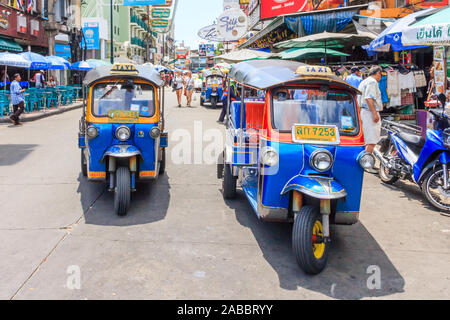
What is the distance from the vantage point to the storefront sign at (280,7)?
69.4 feet

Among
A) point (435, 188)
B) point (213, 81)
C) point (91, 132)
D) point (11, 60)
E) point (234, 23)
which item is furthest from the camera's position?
point (234, 23)

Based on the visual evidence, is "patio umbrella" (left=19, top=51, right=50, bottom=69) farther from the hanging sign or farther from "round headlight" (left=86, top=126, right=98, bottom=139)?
"round headlight" (left=86, top=126, right=98, bottom=139)

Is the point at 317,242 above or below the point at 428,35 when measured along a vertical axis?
below

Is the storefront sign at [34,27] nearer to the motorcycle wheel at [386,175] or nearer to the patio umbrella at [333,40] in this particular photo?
the patio umbrella at [333,40]

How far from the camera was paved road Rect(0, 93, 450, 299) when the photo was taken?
13.3 feet

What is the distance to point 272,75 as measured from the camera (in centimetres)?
551

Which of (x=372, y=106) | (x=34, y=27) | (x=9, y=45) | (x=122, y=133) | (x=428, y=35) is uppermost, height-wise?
(x=34, y=27)

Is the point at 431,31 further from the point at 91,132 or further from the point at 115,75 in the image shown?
the point at 91,132

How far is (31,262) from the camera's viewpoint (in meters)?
4.52

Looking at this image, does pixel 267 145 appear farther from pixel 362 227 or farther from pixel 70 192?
pixel 70 192

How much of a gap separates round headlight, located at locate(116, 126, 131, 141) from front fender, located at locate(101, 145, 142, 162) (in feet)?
0.41

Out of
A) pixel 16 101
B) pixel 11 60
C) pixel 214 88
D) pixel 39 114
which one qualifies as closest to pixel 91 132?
pixel 16 101

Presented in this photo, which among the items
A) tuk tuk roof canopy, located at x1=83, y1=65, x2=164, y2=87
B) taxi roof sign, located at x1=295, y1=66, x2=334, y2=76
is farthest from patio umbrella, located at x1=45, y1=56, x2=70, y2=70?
taxi roof sign, located at x1=295, y1=66, x2=334, y2=76

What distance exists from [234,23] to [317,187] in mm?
20338
